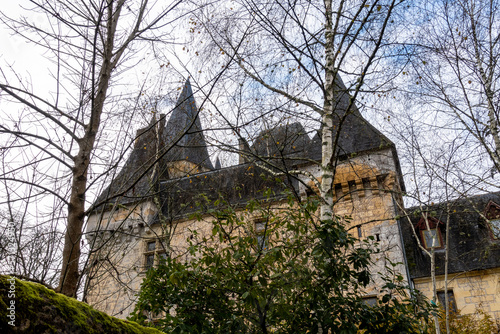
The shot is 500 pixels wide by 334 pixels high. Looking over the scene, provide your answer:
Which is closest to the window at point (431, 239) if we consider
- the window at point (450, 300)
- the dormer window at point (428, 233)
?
the dormer window at point (428, 233)

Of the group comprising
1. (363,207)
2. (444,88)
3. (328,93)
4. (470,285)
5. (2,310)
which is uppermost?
(444,88)

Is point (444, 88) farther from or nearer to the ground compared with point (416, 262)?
farther from the ground

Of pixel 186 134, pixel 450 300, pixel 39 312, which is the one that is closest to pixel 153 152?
pixel 186 134

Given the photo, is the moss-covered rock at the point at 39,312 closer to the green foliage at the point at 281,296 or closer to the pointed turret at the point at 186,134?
the pointed turret at the point at 186,134

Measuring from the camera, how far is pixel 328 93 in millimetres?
5391

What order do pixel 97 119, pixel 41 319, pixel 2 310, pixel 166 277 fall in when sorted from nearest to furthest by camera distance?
pixel 2 310 → pixel 41 319 → pixel 97 119 → pixel 166 277

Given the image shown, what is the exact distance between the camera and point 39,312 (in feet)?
4.58

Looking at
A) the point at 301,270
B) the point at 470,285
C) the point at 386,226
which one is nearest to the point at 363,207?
the point at 386,226

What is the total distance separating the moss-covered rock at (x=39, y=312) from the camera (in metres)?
1.29

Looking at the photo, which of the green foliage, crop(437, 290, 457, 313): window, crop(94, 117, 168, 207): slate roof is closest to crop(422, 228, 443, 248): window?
crop(437, 290, 457, 313): window

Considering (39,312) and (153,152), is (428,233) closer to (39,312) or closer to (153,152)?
(153,152)

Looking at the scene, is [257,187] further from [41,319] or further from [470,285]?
[41,319]

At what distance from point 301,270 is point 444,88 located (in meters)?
5.20

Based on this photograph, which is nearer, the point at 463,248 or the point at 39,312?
the point at 39,312
